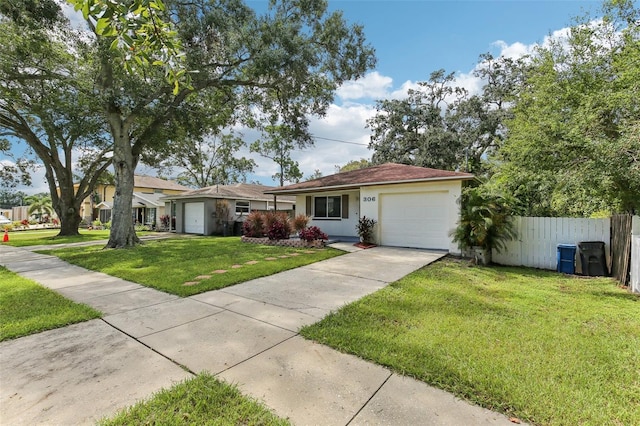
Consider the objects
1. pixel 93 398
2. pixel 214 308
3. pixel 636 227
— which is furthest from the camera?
pixel 636 227

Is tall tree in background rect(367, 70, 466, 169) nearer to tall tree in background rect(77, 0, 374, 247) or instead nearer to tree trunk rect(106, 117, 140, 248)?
tall tree in background rect(77, 0, 374, 247)

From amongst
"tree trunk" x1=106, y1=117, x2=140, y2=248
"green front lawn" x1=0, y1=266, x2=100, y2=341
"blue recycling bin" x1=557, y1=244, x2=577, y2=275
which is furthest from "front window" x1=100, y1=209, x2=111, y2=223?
"blue recycling bin" x1=557, y1=244, x2=577, y2=275

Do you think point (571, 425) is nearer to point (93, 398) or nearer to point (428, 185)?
point (93, 398)

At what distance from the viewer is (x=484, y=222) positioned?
8.70 meters

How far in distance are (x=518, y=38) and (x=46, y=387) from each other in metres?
17.0

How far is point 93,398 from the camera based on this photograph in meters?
2.43

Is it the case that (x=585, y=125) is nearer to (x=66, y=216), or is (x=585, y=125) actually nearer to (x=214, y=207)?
(x=214, y=207)

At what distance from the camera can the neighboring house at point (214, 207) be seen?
19344 mm

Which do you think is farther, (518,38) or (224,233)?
(224,233)

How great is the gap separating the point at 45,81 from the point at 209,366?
17454 mm

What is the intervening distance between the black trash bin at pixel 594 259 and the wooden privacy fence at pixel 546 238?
25 centimetres

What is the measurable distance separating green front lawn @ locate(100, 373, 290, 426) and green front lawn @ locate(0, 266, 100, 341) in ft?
8.80

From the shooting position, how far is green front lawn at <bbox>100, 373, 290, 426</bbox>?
216cm

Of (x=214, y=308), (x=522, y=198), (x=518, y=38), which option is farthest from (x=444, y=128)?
(x=214, y=308)
